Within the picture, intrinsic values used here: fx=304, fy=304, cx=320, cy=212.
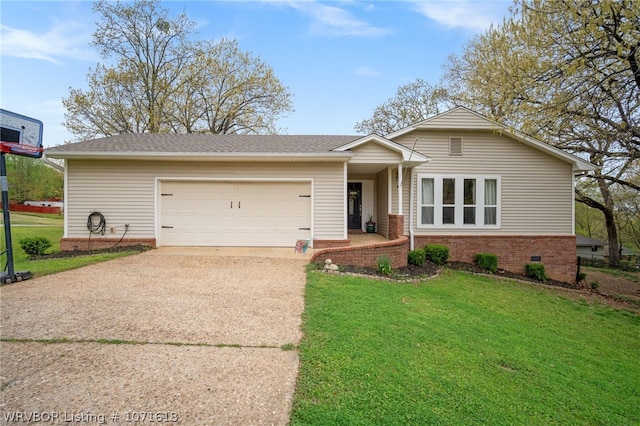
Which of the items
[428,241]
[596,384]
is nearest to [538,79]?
[428,241]

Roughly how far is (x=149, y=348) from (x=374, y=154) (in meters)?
7.75

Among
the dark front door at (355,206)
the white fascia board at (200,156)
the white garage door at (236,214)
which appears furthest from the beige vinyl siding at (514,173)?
the white garage door at (236,214)

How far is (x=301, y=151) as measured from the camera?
9.13 meters

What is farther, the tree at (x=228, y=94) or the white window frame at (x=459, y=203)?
the tree at (x=228, y=94)

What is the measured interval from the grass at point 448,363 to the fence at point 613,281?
16.1ft

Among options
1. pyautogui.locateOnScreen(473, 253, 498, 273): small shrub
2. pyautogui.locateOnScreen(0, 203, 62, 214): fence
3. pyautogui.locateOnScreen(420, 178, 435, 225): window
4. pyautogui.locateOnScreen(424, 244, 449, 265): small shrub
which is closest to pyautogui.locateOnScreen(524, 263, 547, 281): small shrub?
pyautogui.locateOnScreen(473, 253, 498, 273): small shrub

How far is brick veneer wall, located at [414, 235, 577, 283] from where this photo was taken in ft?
35.2

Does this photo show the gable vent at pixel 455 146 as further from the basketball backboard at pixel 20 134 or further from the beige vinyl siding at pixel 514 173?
the basketball backboard at pixel 20 134

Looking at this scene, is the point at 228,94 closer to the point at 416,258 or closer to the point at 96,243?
the point at 96,243

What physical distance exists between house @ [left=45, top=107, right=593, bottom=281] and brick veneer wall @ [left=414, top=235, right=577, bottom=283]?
0.12 feet

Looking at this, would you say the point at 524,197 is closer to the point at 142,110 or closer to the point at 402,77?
the point at 402,77

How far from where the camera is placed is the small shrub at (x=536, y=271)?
33.8 ft

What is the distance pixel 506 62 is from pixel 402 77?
13857 millimetres

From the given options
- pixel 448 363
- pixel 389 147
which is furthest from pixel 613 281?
pixel 448 363
